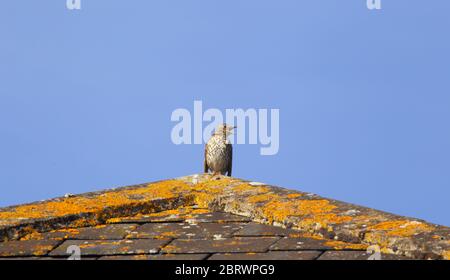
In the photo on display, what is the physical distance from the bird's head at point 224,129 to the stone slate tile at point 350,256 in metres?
6.03

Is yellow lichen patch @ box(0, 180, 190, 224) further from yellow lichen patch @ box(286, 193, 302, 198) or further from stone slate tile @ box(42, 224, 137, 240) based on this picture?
yellow lichen patch @ box(286, 193, 302, 198)

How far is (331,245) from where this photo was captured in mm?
6344

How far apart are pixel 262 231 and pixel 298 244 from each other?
0.45 meters

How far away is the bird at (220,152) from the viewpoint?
39.2 ft

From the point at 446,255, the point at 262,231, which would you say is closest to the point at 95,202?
the point at 262,231

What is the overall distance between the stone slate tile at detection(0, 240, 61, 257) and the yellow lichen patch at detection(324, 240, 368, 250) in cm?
179

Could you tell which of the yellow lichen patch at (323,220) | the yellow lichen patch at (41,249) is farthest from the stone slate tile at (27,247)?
the yellow lichen patch at (323,220)

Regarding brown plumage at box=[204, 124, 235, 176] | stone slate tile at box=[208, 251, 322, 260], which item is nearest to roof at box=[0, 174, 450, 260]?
stone slate tile at box=[208, 251, 322, 260]

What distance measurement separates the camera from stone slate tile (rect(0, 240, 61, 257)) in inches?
249

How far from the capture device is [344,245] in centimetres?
635

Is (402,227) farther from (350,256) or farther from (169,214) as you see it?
(169,214)

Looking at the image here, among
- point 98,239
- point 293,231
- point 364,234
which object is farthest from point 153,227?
point 364,234
